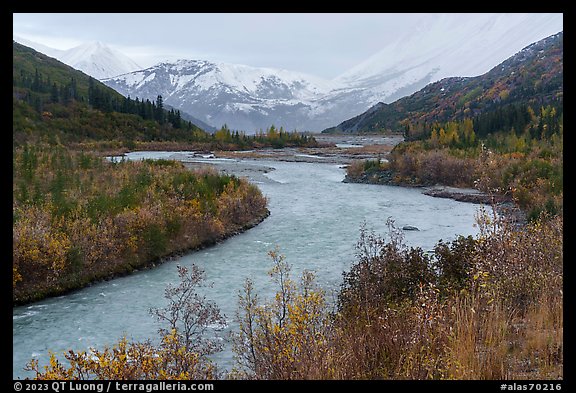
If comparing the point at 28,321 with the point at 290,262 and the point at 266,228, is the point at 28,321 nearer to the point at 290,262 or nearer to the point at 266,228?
the point at 290,262

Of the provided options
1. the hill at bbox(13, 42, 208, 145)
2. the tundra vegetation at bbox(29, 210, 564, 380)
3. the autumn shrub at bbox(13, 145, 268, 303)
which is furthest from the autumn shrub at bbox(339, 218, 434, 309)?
the hill at bbox(13, 42, 208, 145)

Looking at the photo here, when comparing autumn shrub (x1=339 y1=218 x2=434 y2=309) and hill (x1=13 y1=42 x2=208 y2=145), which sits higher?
hill (x1=13 y1=42 x2=208 y2=145)

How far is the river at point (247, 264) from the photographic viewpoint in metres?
9.97

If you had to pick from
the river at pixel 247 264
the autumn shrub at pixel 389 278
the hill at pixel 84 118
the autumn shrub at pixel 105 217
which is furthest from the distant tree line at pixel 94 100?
the autumn shrub at pixel 389 278

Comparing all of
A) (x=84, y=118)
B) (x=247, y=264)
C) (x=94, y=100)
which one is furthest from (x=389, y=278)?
(x=94, y=100)

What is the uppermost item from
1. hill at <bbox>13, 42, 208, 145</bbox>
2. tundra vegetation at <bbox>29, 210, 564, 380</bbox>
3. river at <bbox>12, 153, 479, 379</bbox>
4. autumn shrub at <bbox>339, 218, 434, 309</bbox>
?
hill at <bbox>13, 42, 208, 145</bbox>

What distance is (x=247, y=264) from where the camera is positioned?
15.3m

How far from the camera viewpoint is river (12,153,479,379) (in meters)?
9.97

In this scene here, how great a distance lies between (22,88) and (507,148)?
313 ft

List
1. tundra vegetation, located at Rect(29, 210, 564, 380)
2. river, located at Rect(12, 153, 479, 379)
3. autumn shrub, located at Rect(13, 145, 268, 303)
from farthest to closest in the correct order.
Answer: autumn shrub, located at Rect(13, 145, 268, 303) < river, located at Rect(12, 153, 479, 379) < tundra vegetation, located at Rect(29, 210, 564, 380)

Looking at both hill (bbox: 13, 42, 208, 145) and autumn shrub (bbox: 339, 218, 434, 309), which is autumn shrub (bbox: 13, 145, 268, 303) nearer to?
autumn shrub (bbox: 339, 218, 434, 309)

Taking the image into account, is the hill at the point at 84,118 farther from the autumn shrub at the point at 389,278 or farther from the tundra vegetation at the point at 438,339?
the tundra vegetation at the point at 438,339
